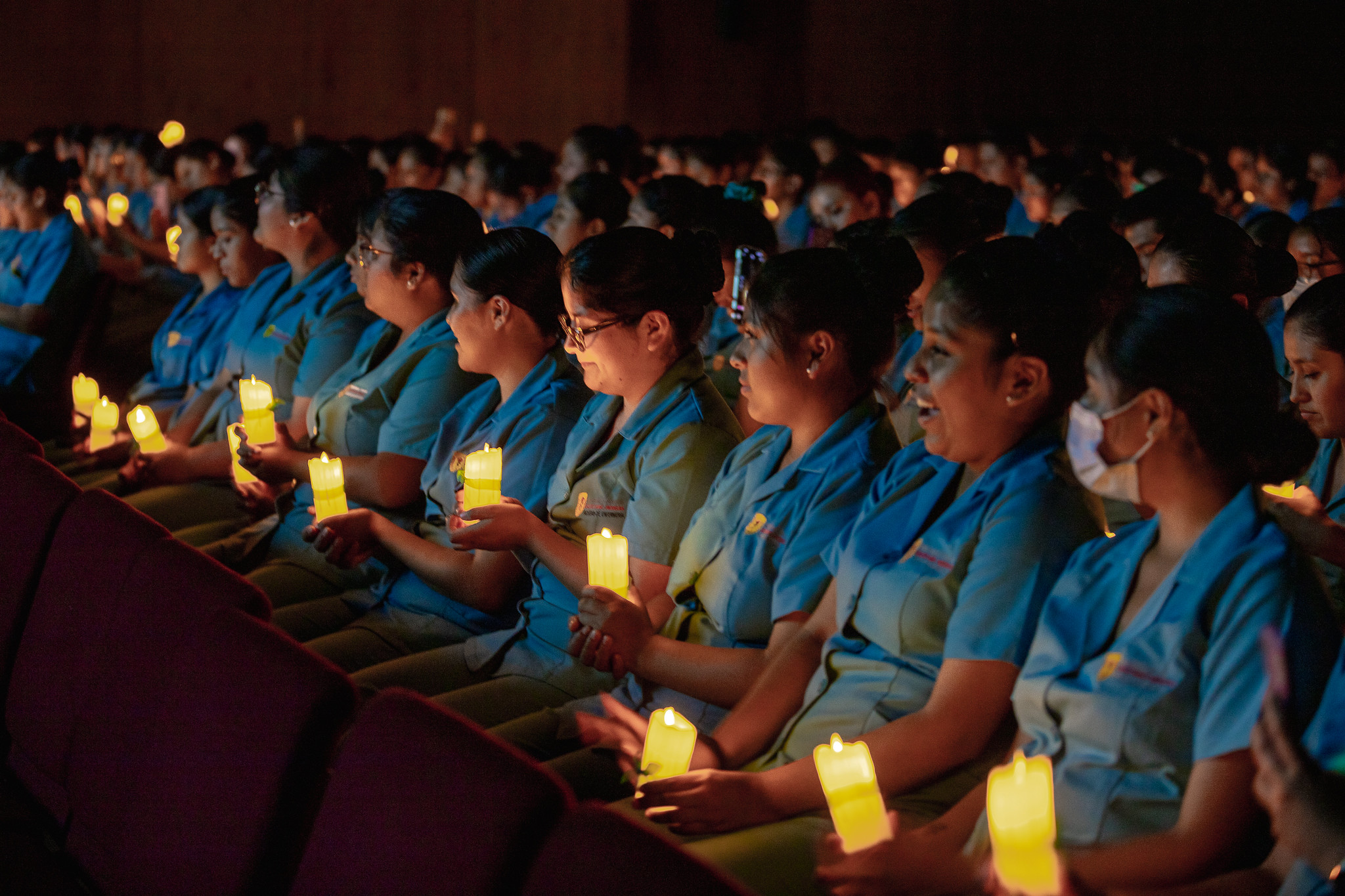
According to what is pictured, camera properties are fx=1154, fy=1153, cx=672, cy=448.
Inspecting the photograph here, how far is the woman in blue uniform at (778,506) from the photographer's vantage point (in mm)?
1930

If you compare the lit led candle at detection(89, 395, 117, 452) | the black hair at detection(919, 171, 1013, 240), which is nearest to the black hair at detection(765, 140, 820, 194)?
the black hair at detection(919, 171, 1013, 240)

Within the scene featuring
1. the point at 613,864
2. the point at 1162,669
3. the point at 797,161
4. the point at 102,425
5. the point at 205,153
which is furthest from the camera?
the point at 205,153

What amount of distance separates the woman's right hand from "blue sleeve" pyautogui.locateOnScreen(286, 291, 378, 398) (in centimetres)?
82

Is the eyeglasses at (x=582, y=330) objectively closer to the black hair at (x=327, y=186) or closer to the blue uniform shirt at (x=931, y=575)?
the blue uniform shirt at (x=931, y=575)

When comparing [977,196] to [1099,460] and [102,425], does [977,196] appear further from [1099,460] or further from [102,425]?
[102,425]

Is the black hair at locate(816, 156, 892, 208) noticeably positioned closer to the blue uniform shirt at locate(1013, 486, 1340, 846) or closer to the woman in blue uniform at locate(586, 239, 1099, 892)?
the woman in blue uniform at locate(586, 239, 1099, 892)

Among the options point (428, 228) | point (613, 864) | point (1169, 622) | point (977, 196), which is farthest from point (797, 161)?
point (613, 864)

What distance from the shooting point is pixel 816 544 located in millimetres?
1898

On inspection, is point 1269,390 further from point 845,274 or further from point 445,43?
point 445,43

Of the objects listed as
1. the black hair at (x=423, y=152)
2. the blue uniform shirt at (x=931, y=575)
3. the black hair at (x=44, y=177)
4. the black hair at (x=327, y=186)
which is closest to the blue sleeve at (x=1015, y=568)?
the blue uniform shirt at (x=931, y=575)

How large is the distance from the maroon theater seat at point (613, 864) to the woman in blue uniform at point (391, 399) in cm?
178

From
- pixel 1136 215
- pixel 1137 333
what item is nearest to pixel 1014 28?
pixel 1136 215

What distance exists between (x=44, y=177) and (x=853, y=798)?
4.65 meters

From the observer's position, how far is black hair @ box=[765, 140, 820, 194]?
631cm
